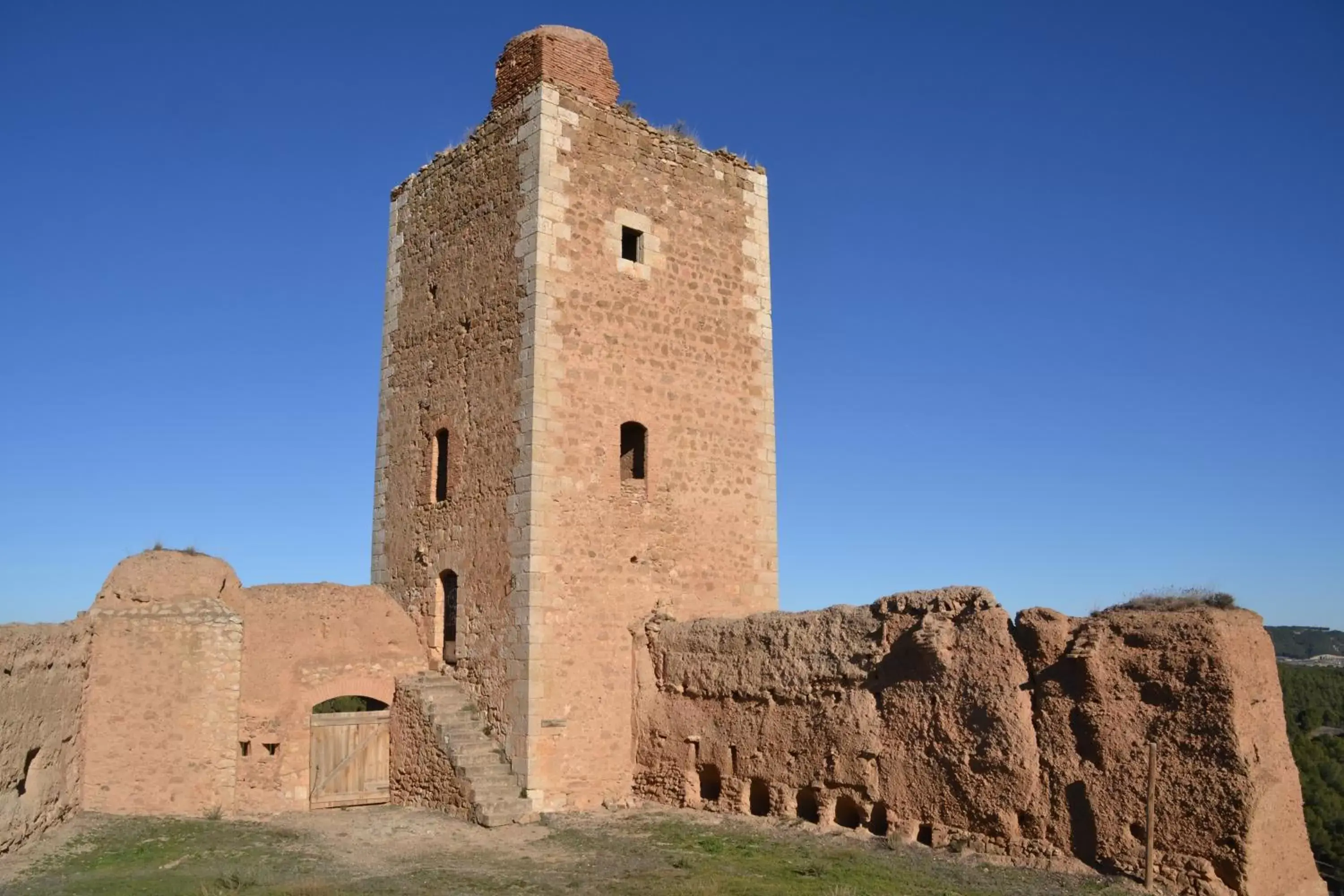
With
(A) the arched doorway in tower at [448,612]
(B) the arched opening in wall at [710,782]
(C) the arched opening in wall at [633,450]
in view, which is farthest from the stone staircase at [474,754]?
(C) the arched opening in wall at [633,450]

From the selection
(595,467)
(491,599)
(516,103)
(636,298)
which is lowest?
(491,599)

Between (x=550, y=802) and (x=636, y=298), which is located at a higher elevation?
(x=636, y=298)

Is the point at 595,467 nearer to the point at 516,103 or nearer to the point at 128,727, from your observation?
the point at 516,103

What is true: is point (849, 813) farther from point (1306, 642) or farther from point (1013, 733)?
point (1306, 642)

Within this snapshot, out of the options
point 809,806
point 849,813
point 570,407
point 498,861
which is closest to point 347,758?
point 498,861

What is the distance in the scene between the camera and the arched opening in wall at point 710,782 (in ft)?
39.3

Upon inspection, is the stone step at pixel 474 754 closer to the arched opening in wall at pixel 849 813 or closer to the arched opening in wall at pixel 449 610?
the arched opening in wall at pixel 449 610

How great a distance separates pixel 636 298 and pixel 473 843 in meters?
6.52

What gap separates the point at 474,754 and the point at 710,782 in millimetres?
2566

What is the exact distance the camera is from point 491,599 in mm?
12742

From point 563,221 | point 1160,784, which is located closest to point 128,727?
point 563,221

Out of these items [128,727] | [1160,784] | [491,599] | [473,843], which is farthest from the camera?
[491,599]

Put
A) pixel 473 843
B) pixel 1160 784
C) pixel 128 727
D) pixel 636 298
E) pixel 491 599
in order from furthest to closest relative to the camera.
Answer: pixel 636 298
pixel 491 599
pixel 128 727
pixel 473 843
pixel 1160 784

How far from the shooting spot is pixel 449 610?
13617 mm
